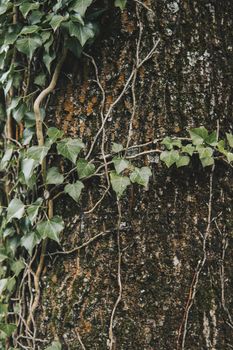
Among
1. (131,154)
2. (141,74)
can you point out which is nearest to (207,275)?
(131,154)

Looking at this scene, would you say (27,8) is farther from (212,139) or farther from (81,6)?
(212,139)

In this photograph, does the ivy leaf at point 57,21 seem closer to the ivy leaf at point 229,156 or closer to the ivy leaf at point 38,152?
the ivy leaf at point 38,152

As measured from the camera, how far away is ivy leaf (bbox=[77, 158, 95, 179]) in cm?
189

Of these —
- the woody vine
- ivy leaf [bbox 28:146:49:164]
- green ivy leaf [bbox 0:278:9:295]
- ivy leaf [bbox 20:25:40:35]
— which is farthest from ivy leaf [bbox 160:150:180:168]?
green ivy leaf [bbox 0:278:9:295]

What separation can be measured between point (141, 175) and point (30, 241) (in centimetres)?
49

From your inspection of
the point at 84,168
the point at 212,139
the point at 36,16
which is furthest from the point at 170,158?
the point at 36,16

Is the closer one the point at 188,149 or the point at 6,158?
the point at 188,149

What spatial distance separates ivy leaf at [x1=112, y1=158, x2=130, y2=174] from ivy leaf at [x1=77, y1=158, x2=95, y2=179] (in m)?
0.10

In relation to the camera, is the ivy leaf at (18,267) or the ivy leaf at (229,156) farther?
the ivy leaf at (18,267)

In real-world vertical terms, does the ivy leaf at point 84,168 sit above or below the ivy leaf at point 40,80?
below

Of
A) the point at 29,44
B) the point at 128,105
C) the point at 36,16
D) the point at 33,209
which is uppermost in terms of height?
the point at 36,16

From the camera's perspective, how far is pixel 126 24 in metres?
1.95

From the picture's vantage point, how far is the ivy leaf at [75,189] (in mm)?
1889

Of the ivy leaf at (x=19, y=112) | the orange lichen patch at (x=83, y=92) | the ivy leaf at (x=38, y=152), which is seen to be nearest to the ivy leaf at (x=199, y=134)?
the orange lichen patch at (x=83, y=92)
